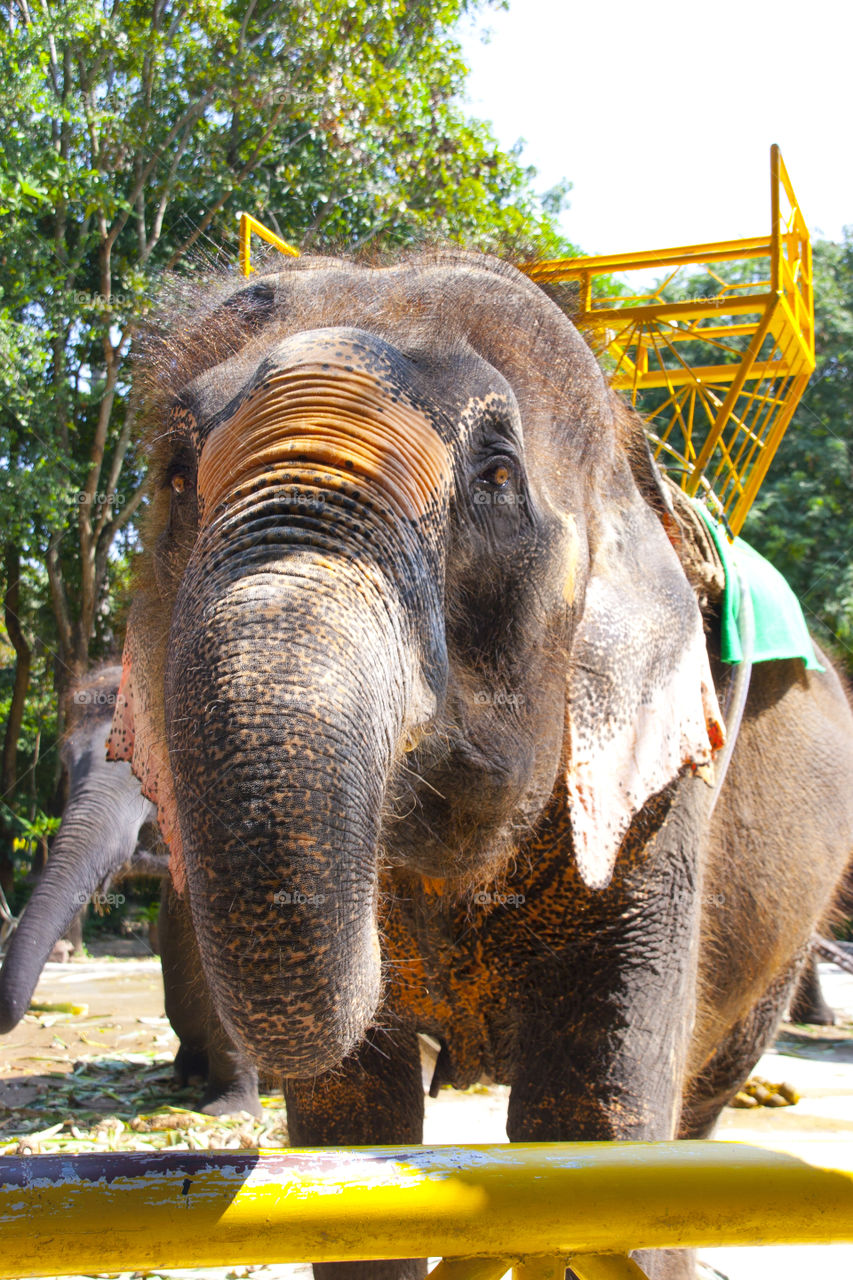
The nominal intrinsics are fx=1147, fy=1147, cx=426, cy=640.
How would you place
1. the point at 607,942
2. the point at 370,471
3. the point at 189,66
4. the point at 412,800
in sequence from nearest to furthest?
the point at 370,471 → the point at 412,800 → the point at 607,942 → the point at 189,66

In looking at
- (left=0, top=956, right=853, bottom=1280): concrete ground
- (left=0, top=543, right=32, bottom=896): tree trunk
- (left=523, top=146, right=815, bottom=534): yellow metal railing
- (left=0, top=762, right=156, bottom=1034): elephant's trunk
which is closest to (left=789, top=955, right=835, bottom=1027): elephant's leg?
Answer: (left=0, top=956, right=853, bottom=1280): concrete ground

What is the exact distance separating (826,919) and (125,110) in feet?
29.7

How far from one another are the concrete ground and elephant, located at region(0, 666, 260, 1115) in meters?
0.34

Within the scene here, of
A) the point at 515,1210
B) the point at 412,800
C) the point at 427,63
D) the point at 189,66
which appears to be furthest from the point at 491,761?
the point at 427,63

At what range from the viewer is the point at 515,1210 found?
44.6 inches

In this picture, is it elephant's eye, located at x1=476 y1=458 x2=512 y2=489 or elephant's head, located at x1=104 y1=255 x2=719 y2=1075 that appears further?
elephant's eye, located at x1=476 y1=458 x2=512 y2=489

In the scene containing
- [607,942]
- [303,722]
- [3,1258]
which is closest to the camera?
[3,1258]

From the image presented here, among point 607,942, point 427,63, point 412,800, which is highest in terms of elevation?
point 427,63

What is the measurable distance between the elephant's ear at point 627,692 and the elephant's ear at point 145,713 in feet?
2.26

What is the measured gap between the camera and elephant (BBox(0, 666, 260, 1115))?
14.8 ft

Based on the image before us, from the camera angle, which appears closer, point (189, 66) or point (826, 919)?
point (826, 919)

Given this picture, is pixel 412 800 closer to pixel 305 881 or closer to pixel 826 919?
pixel 305 881

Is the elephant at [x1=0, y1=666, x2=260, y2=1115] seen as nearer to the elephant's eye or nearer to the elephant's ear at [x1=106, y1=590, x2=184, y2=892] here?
the elephant's ear at [x1=106, y1=590, x2=184, y2=892]

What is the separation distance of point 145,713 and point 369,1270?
3.95ft
